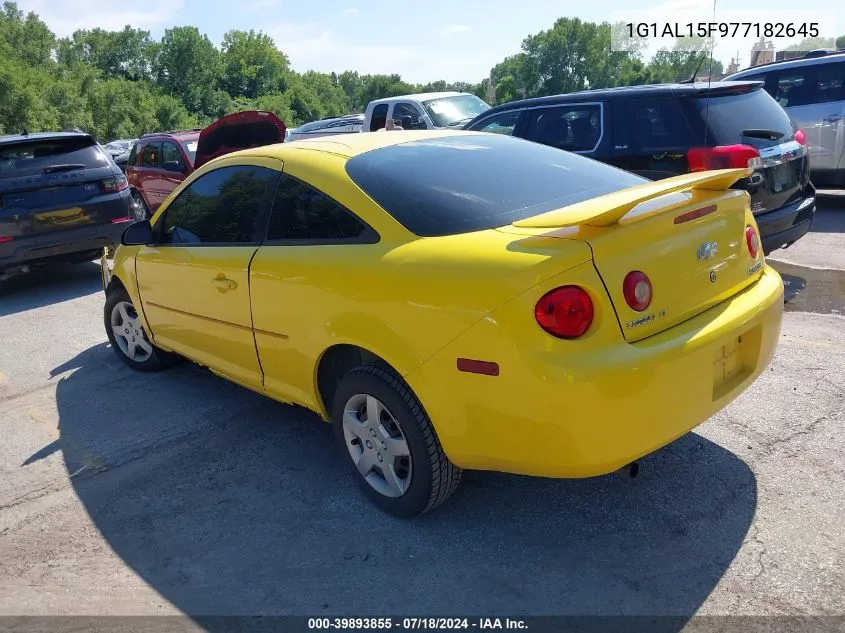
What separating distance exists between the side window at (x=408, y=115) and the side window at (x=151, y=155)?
158 inches

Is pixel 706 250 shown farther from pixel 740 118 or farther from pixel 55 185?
pixel 55 185

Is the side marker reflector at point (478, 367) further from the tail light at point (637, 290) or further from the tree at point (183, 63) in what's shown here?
the tree at point (183, 63)

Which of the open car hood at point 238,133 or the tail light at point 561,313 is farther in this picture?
the open car hood at point 238,133

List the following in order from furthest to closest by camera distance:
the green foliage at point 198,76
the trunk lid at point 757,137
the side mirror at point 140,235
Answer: the green foliage at point 198,76, the trunk lid at point 757,137, the side mirror at point 140,235

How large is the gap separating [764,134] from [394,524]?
4.69m

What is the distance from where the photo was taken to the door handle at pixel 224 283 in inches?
150

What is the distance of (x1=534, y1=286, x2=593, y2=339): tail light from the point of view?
2555 millimetres

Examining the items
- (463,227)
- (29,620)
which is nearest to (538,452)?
(463,227)

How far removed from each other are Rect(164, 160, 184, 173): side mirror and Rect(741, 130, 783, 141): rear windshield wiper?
26.3ft

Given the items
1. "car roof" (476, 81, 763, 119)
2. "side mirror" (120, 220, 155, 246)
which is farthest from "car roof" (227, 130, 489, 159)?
"car roof" (476, 81, 763, 119)

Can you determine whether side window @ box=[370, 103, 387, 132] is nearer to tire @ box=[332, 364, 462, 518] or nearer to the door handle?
the door handle

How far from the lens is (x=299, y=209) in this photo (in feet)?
11.7

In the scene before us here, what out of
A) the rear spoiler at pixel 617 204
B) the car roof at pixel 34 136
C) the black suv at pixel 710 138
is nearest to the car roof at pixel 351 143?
the rear spoiler at pixel 617 204

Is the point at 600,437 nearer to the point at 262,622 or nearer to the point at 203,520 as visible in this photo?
the point at 262,622
